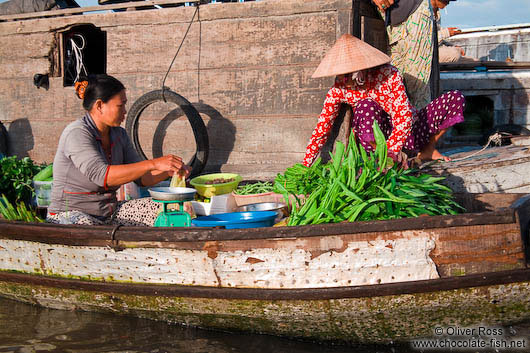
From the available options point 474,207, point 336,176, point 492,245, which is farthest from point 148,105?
point 492,245

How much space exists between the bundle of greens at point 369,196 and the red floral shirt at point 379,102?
731 millimetres

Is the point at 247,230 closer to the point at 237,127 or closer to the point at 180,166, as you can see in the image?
the point at 180,166

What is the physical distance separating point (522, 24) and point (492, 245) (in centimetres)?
1193

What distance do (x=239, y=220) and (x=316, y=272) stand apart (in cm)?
68

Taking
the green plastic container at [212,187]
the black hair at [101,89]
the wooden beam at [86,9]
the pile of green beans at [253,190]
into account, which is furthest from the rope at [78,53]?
the pile of green beans at [253,190]

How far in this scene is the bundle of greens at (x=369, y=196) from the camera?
3084mm

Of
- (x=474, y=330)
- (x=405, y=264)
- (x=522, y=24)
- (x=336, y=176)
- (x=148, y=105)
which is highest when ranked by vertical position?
(x=522, y=24)

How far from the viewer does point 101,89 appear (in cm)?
362

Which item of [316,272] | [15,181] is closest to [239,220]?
[316,272]

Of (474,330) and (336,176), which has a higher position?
(336,176)

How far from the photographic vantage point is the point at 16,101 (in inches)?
240

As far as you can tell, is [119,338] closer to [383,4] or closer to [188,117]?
[188,117]

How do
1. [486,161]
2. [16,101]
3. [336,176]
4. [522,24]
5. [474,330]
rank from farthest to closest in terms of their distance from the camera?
[522,24], [16,101], [486,161], [336,176], [474,330]

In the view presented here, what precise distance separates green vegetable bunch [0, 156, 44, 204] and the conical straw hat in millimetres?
3031
